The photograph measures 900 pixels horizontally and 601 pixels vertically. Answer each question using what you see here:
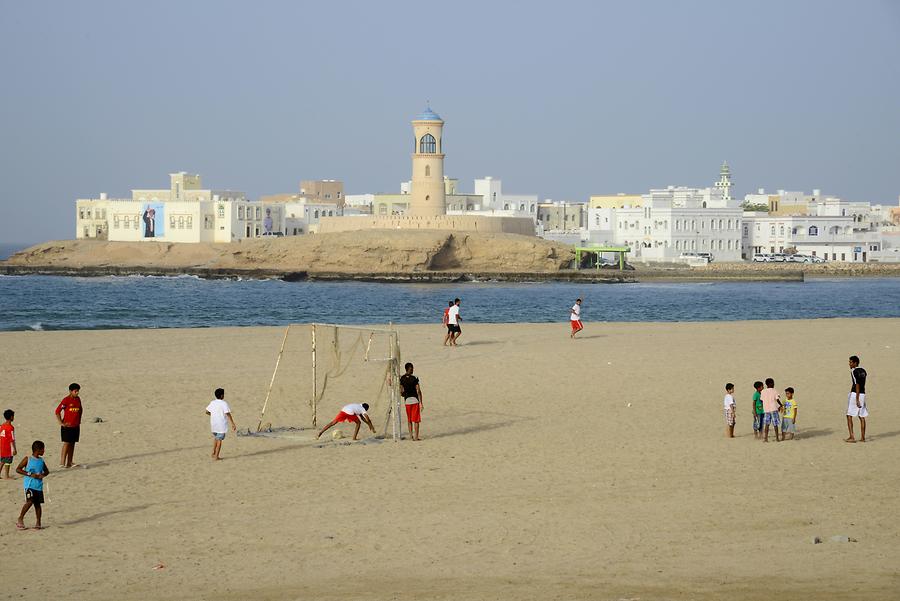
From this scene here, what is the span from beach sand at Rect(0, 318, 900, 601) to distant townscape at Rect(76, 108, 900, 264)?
2949 inches

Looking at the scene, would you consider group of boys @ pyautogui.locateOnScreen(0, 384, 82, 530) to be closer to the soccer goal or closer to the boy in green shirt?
the soccer goal

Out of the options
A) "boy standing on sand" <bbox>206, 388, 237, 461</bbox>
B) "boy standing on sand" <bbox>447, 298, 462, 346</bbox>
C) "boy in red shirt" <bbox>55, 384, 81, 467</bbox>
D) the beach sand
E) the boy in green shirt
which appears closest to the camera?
the beach sand

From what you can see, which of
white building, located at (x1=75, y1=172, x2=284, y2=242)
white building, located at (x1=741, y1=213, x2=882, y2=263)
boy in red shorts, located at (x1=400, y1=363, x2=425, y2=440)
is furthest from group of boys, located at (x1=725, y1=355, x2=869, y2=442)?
white building, located at (x1=741, y1=213, x2=882, y2=263)

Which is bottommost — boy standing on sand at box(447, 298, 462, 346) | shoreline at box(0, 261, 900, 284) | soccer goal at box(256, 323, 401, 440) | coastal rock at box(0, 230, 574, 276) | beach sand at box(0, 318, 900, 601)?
beach sand at box(0, 318, 900, 601)

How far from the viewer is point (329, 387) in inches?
821

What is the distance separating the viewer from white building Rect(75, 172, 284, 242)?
101 m

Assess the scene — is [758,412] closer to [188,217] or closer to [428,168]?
[428,168]

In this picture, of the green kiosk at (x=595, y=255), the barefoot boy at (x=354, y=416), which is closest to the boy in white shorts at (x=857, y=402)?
the barefoot boy at (x=354, y=416)

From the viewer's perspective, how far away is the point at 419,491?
43.0 feet

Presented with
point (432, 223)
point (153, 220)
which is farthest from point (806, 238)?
point (153, 220)

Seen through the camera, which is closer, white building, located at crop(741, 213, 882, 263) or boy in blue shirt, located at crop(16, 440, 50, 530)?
boy in blue shirt, located at crop(16, 440, 50, 530)

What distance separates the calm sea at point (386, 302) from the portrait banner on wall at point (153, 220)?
63.1ft

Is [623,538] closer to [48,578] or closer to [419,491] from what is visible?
[419,491]

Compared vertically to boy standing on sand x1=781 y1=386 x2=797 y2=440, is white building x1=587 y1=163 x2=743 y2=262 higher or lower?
higher
